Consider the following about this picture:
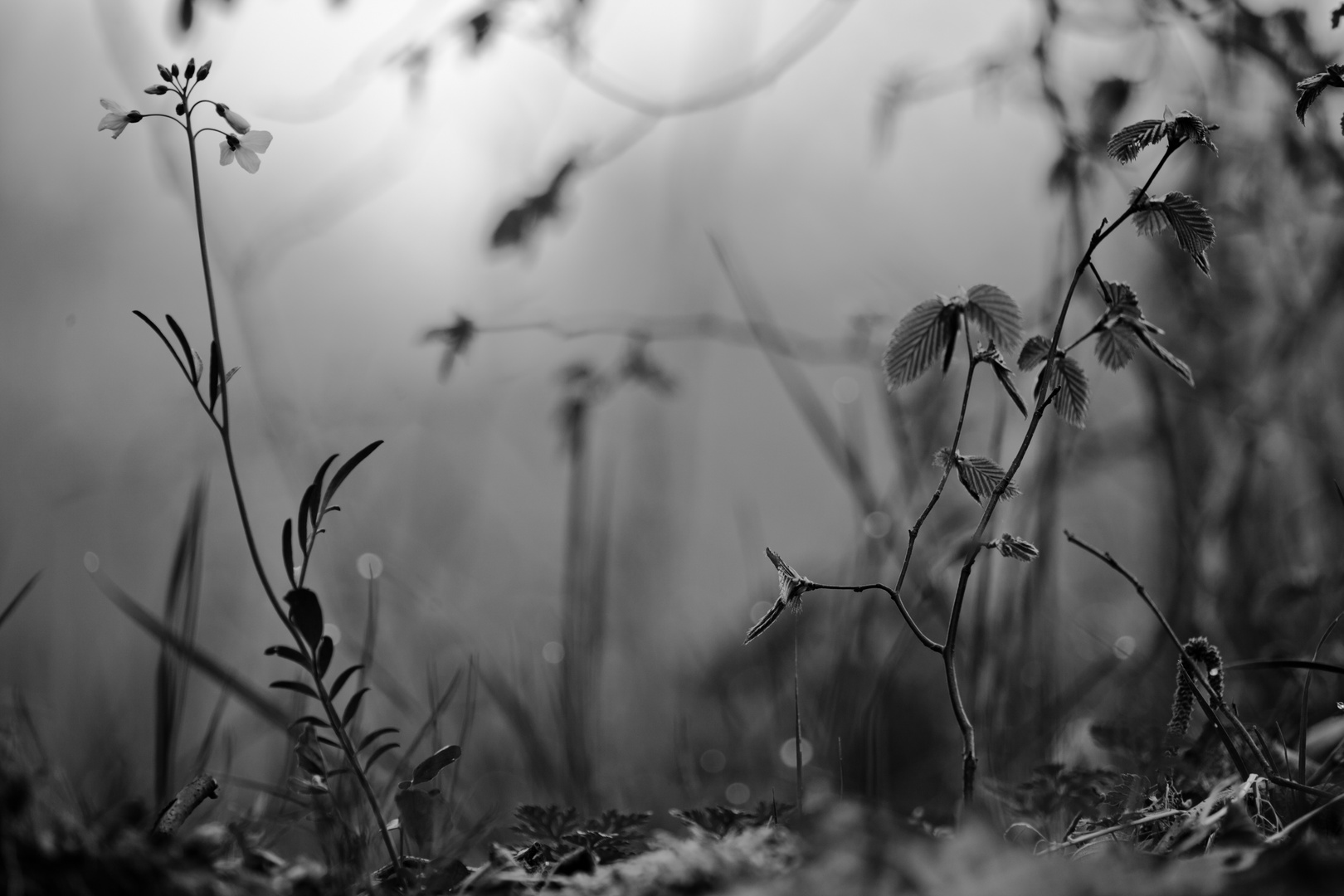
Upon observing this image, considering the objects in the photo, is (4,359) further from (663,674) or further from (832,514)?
(832,514)

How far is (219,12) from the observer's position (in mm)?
1398

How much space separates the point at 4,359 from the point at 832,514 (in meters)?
3.64

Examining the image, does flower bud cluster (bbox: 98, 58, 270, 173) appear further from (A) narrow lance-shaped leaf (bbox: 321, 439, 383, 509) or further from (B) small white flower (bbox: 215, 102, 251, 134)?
(A) narrow lance-shaped leaf (bbox: 321, 439, 383, 509)

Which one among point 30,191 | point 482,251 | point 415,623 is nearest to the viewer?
point 482,251

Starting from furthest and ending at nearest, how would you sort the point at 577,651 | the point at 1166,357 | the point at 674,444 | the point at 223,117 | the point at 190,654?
the point at 674,444, the point at 577,651, the point at 190,654, the point at 223,117, the point at 1166,357

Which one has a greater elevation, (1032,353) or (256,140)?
(256,140)

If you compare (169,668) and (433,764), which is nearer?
(433,764)

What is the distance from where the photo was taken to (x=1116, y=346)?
74cm

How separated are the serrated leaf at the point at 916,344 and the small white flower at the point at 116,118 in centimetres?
65

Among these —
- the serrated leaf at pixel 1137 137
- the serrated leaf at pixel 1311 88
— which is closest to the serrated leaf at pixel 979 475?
the serrated leaf at pixel 1137 137

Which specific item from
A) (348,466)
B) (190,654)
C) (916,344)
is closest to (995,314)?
(916,344)

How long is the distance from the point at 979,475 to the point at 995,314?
0.40ft

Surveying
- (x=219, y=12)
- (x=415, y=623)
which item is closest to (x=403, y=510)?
(x=415, y=623)

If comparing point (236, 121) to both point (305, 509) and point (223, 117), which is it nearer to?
point (223, 117)
